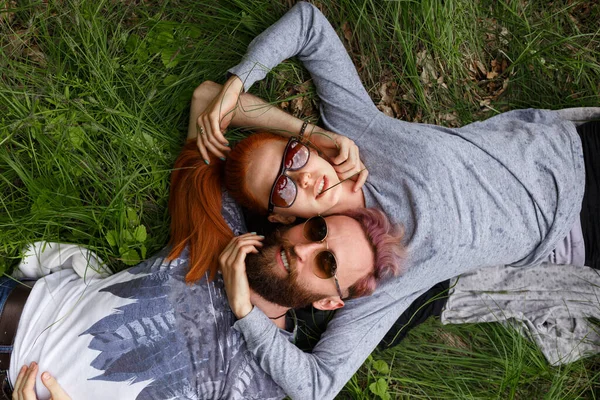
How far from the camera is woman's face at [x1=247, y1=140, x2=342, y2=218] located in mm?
3035

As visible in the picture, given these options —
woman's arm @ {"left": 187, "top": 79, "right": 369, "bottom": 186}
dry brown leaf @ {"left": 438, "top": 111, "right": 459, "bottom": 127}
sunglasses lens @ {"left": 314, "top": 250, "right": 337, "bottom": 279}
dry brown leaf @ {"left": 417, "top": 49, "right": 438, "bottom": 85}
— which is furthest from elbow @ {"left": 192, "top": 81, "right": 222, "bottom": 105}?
dry brown leaf @ {"left": 438, "top": 111, "right": 459, "bottom": 127}

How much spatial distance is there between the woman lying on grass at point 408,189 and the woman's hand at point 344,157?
5 cm

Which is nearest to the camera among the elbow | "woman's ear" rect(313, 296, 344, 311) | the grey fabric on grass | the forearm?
"woman's ear" rect(313, 296, 344, 311)

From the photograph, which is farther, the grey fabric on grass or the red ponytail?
the grey fabric on grass

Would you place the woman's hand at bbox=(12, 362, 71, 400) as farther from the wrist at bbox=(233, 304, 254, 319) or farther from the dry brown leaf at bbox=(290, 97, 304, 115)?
the dry brown leaf at bbox=(290, 97, 304, 115)

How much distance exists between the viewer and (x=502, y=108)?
4.15 meters

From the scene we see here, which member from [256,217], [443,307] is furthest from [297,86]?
[443,307]

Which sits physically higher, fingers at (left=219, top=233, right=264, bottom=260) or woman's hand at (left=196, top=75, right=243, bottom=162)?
woman's hand at (left=196, top=75, right=243, bottom=162)

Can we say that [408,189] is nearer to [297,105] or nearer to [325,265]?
[325,265]

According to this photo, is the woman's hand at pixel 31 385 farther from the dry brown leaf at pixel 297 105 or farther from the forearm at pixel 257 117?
the dry brown leaf at pixel 297 105

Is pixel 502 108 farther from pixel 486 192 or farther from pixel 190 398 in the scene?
pixel 190 398

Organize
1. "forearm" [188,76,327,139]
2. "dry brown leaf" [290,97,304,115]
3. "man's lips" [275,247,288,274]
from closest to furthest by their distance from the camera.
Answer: "man's lips" [275,247,288,274] → "forearm" [188,76,327,139] → "dry brown leaf" [290,97,304,115]

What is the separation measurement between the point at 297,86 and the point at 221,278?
5.38 ft

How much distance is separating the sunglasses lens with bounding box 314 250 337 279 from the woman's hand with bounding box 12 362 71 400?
1688mm
